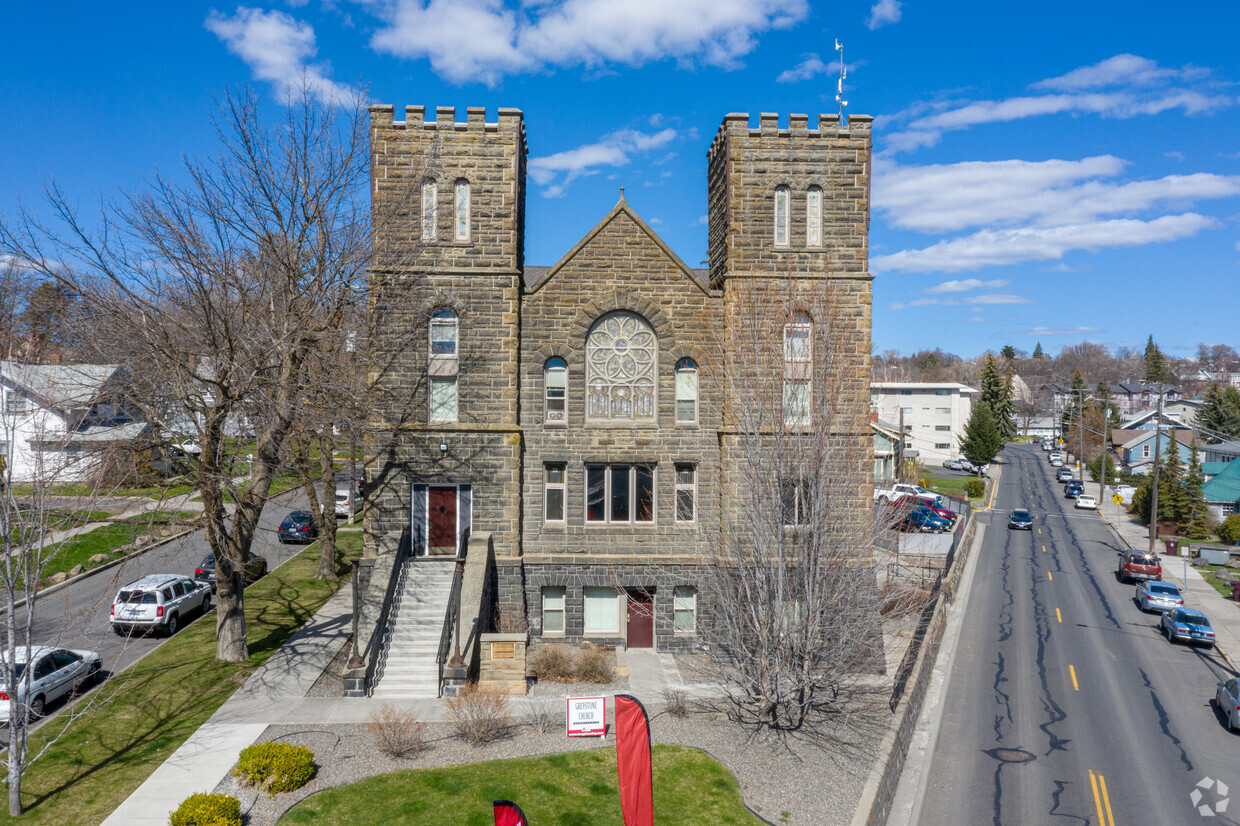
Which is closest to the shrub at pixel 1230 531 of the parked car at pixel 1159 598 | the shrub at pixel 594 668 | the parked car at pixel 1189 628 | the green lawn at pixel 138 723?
the parked car at pixel 1159 598

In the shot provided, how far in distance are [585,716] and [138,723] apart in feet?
32.9

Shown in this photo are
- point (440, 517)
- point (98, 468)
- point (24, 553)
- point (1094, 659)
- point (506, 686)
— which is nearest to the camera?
point (24, 553)

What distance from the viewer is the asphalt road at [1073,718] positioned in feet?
47.7

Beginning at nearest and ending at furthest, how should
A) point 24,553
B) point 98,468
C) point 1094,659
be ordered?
point 24,553 < point 98,468 < point 1094,659

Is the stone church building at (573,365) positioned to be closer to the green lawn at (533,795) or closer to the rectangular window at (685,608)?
the rectangular window at (685,608)

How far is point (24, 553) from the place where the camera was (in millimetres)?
11094

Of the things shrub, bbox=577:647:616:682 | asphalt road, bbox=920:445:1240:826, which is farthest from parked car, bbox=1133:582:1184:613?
shrub, bbox=577:647:616:682

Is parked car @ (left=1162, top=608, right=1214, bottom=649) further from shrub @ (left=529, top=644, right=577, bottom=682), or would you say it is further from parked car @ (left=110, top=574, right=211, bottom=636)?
parked car @ (left=110, top=574, right=211, bottom=636)

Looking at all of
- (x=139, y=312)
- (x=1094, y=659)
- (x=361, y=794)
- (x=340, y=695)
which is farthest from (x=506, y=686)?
(x=1094, y=659)

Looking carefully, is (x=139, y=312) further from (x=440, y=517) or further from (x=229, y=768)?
(x=229, y=768)

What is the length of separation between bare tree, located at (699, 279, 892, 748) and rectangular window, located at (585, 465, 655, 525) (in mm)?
3368

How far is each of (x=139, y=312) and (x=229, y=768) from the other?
987cm

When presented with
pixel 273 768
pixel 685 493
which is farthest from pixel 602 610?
pixel 273 768

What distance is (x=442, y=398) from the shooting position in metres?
19.4
